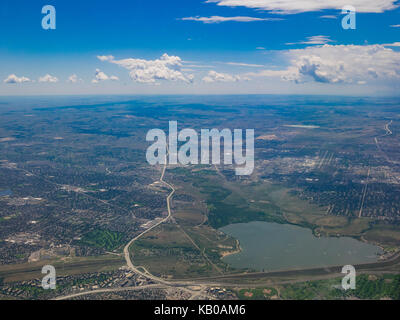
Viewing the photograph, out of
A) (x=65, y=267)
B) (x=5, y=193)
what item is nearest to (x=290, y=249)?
(x=65, y=267)

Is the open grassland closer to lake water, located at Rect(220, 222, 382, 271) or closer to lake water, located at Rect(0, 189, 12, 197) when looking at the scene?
lake water, located at Rect(220, 222, 382, 271)

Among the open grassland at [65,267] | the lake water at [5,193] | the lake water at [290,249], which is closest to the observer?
the open grassland at [65,267]

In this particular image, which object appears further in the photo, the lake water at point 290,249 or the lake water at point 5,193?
the lake water at point 5,193

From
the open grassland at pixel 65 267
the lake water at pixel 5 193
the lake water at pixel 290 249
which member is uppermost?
the lake water at pixel 5 193

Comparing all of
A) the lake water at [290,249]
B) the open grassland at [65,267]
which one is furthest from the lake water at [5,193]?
the lake water at [290,249]

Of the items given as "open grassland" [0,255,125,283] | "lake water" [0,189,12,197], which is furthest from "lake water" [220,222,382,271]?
"lake water" [0,189,12,197]

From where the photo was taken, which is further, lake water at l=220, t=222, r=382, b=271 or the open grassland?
lake water at l=220, t=222, r=382, b=271

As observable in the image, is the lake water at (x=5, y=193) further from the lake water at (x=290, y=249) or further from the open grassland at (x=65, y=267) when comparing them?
the lake water at (x=290, y=249)
